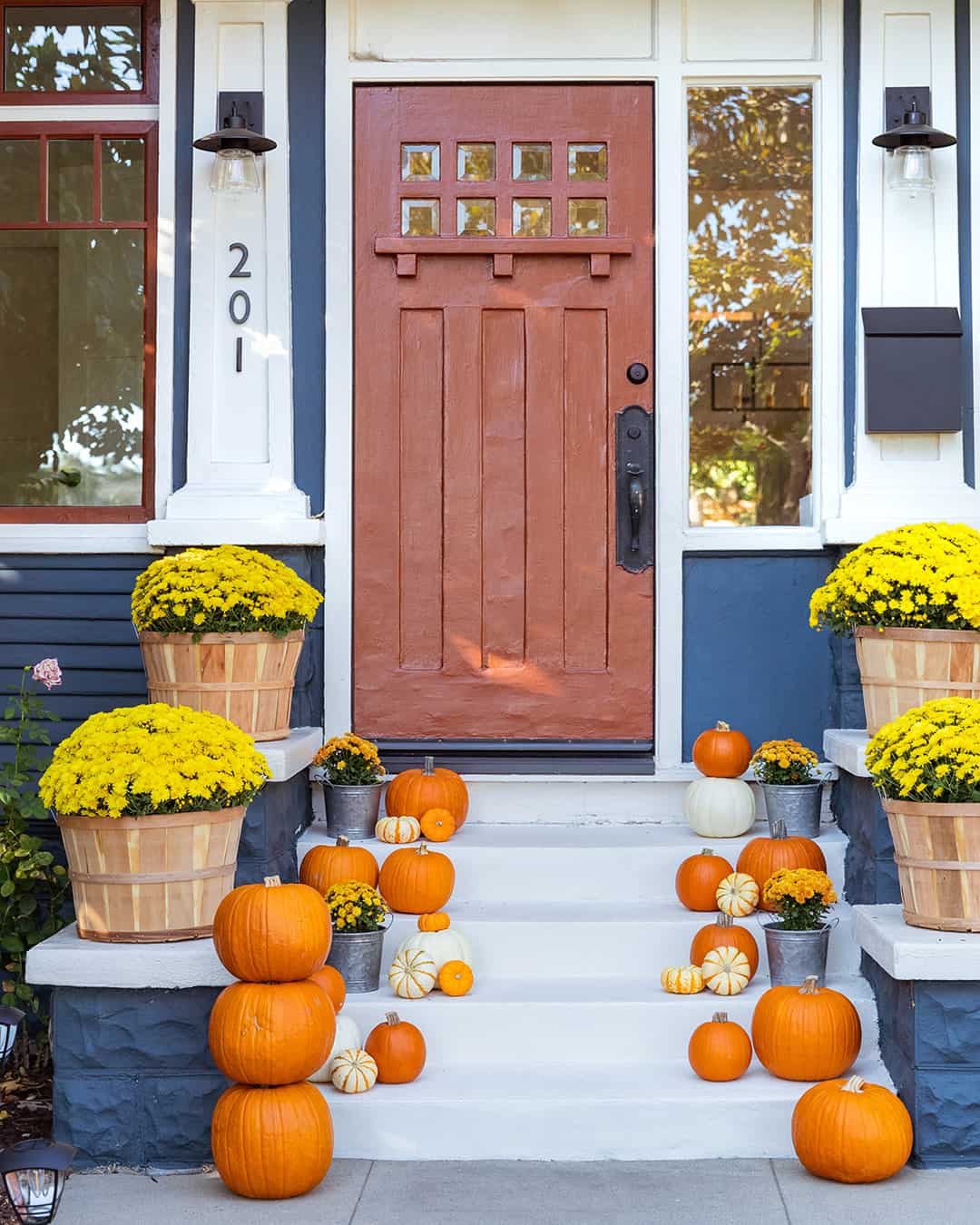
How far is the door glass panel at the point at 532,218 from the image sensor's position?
5094 mm

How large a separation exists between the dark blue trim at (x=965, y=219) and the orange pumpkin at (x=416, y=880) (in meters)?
2.21

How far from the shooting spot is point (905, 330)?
192 inches

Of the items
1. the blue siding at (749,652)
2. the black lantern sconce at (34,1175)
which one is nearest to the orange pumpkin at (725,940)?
the blue siding at (749,652)

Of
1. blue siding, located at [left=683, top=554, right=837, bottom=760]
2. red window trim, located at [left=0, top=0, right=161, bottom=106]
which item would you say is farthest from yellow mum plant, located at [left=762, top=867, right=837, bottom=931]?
red window trim, located at [left=0, top=0, right=161, bottom=106]

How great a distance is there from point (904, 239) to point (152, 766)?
3.03 metres

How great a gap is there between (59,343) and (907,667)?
3138mm

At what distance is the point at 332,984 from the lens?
3820 millimetres

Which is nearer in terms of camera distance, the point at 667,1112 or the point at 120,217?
the point at 667,1112

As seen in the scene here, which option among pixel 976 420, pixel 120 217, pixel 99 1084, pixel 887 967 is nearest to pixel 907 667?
pixel 887 967

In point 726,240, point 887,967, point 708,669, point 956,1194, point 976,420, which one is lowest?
point 956,1194

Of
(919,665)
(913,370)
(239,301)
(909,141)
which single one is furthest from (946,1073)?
(239,301)

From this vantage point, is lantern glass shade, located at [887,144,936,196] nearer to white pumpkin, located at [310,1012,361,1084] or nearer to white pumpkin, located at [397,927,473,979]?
white pumpkin, located at [397,927,473,979]

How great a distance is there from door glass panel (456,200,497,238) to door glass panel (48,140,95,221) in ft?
4.29

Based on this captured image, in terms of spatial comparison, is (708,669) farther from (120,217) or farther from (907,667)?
(120,217)
